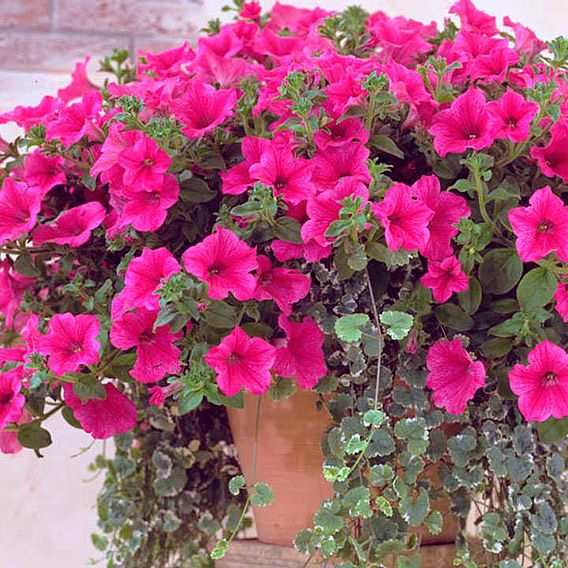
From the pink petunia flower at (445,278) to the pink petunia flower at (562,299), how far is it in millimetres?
75

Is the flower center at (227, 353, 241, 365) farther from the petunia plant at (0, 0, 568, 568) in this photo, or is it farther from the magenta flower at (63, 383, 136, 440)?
the magenta flower at (63, 383, 136, 440)

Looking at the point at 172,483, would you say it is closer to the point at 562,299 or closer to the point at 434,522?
the point at 434,522

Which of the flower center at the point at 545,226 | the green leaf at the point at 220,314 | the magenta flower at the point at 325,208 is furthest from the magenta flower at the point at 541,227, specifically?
the green leaf at the point at 220,314

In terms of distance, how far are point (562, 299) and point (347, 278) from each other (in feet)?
0.56

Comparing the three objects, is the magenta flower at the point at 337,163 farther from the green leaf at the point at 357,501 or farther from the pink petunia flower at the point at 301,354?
the green leaf at the point at 357,501

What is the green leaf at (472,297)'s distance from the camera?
665mm

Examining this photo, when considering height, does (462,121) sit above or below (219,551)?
above

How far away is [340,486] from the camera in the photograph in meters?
0.68

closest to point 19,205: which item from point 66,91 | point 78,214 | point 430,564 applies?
point 78,214

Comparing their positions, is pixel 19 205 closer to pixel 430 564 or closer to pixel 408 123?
pixel 408 123

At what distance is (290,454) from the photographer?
780 millimetres

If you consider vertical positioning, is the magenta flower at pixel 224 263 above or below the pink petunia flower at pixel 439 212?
below

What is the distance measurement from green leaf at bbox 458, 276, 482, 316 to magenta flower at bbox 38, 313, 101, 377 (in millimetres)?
290

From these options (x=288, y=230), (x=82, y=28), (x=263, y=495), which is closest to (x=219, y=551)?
(x=263, y=495)
